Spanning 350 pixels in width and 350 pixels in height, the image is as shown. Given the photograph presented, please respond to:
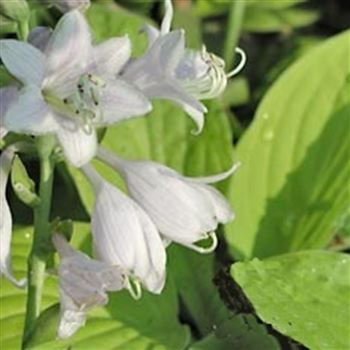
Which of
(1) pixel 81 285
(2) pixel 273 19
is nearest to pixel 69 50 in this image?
(1) pixel 81 285

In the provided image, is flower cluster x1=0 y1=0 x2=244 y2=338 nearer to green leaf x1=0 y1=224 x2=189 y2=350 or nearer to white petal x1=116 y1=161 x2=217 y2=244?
white petal x1=116 y1=161 x2=217 y2=244

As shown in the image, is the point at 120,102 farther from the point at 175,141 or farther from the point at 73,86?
the point at 175,141

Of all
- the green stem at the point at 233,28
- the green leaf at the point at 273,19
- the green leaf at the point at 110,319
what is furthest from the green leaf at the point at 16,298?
the green leaf at the point at 273,19

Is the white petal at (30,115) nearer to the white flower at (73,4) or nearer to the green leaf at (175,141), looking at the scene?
the white flower at (73,4)

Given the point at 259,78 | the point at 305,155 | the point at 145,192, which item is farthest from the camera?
the point at 259,78

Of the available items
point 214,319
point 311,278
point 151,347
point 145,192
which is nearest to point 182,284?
point 214,319

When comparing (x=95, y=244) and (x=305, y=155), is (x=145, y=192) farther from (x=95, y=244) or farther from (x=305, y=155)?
(x=305, y=155)

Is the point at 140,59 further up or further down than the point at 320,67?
further up
